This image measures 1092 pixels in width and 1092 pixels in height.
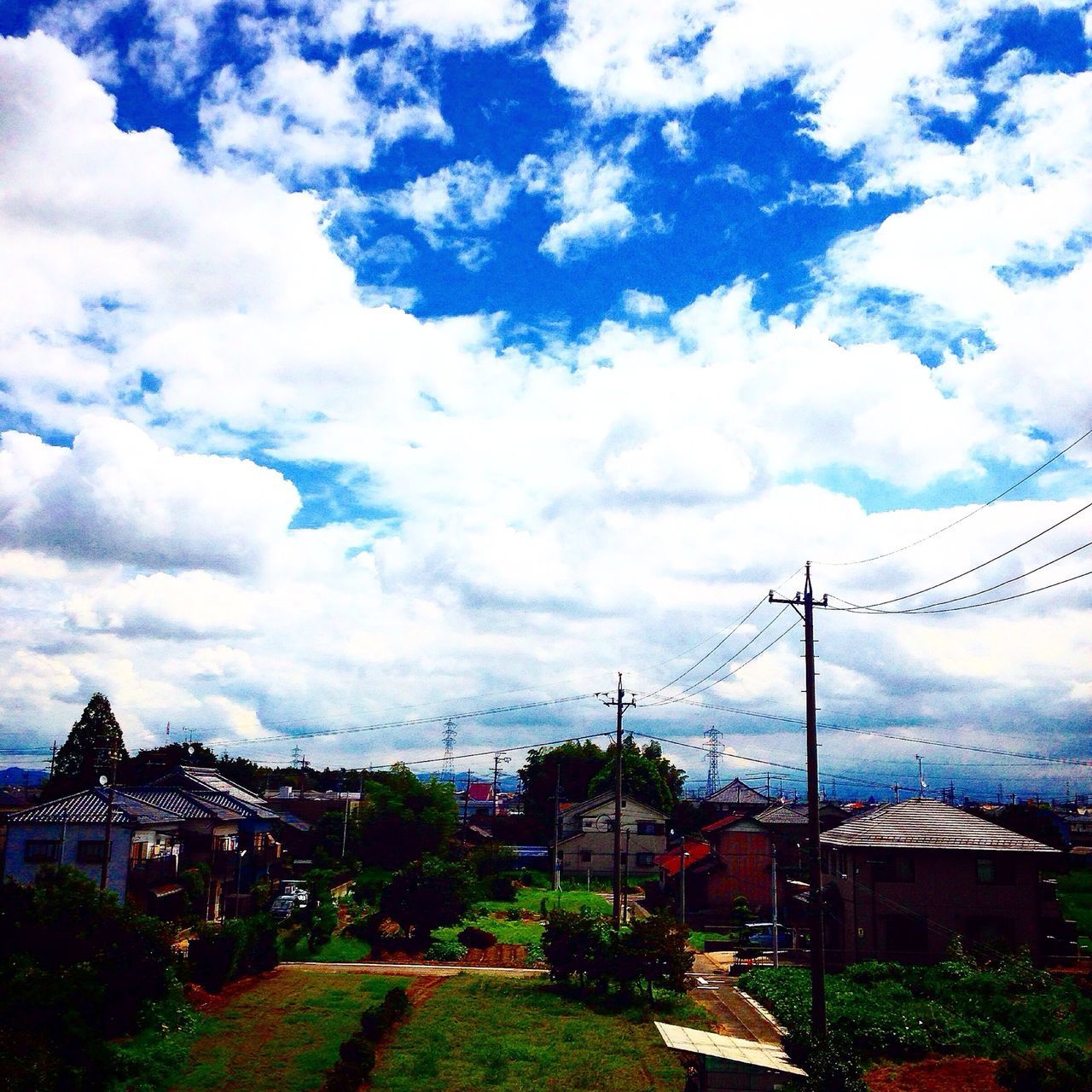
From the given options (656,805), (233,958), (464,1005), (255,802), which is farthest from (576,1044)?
(656,805)

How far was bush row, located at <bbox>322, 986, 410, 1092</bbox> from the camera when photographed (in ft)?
78.7

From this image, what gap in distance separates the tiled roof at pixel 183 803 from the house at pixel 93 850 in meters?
5.68

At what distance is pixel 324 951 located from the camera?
155 feet

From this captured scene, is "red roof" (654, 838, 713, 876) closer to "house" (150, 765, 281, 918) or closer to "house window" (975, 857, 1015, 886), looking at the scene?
"house window" (975, 857, 1015, 886)

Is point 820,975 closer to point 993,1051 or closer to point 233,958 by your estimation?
point 993,1051

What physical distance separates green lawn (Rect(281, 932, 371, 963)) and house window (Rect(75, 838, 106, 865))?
12676mm

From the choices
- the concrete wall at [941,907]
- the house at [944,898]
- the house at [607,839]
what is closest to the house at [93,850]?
the house at [944,898]

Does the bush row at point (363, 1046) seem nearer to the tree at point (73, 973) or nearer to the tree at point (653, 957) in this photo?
the tree at point (73, 973)

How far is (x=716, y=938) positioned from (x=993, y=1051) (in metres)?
28.6

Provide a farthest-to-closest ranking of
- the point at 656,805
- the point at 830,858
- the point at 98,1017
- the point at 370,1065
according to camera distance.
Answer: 1. the point at 656,805
2. the point at 830,858
3. the point at 98,1017
4. the point at 370,1065

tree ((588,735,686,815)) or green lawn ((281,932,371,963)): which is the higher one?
tree ((588,735,686,815))

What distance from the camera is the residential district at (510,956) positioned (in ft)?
83.5

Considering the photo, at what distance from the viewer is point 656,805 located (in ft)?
333

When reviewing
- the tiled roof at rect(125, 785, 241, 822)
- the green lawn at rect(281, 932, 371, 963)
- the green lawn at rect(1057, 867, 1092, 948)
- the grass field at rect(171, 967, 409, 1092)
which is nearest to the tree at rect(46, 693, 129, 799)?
the tiled roof at rect(125, 785, 241, 822)
